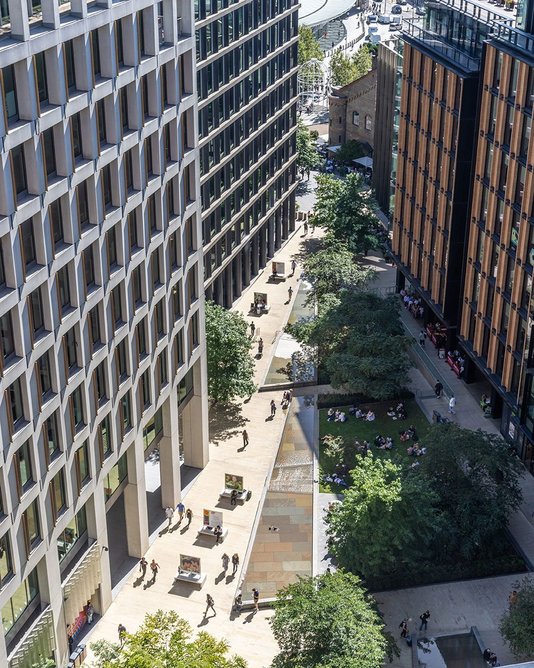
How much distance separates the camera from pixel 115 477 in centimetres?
6025

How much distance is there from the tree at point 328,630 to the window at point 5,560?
14.3 metres

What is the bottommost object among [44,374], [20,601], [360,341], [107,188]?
[360,341]

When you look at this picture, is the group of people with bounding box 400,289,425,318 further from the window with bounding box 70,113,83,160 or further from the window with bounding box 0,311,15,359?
the window with bounding box 0,311,15,359

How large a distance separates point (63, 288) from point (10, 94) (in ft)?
35.0

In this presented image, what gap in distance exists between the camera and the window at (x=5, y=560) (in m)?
47.2

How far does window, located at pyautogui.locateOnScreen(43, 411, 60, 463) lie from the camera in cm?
4988

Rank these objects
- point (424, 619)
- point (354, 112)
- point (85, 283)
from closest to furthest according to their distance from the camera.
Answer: point (85, 283)
point (424, 619)
point (354, 112)

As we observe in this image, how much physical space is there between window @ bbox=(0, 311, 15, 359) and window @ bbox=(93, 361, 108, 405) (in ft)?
28.8

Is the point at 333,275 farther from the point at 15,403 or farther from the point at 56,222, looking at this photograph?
the point at 15,403

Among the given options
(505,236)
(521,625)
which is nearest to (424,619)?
(521,625)

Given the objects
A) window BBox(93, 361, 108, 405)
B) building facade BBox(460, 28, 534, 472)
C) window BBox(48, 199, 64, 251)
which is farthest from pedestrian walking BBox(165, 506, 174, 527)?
window BBox(48, 199, 64, 251)

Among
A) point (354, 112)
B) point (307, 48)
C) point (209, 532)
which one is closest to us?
point (209, 532)

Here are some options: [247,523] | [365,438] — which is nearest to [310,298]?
[365,438]

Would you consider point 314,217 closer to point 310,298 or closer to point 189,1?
point 310,298
